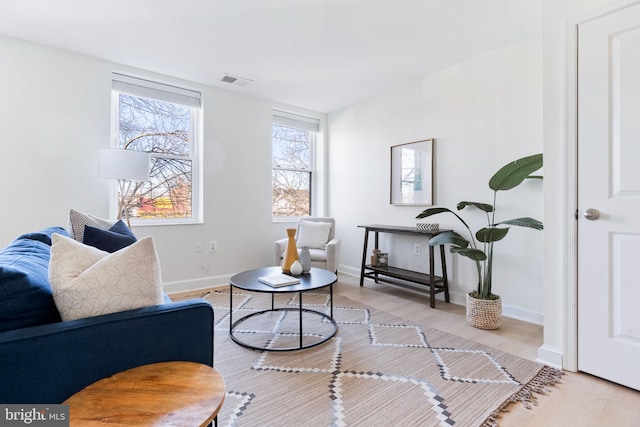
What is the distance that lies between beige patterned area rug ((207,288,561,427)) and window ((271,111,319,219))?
2.17 metres

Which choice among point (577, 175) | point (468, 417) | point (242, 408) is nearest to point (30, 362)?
point (242, 408)

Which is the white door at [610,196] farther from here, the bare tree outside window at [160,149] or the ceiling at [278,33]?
the bare tree outside window at [160,149]

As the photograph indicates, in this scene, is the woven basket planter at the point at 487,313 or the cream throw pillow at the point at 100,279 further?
the woven basket planter at the point at 487,313

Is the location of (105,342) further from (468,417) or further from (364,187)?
(364,187)

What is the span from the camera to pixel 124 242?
196 centimetres

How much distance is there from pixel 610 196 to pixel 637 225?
180mm

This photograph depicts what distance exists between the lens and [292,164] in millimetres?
4555

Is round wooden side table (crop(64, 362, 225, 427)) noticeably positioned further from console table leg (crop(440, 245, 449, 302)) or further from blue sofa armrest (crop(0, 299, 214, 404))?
console table leg (crop(440, 245, 449, 302))

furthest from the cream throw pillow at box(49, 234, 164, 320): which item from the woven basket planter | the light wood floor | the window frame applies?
the window frame

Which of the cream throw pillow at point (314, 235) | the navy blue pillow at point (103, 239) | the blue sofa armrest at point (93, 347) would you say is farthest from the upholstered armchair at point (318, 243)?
the blue sofa armrest at point (93, 347)

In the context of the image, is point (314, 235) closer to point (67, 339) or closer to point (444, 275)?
point (444, 275)

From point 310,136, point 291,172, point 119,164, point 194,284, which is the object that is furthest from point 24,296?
point 310,136

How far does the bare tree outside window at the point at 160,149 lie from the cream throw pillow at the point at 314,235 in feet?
4.45

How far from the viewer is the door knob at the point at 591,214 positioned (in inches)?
66.5
